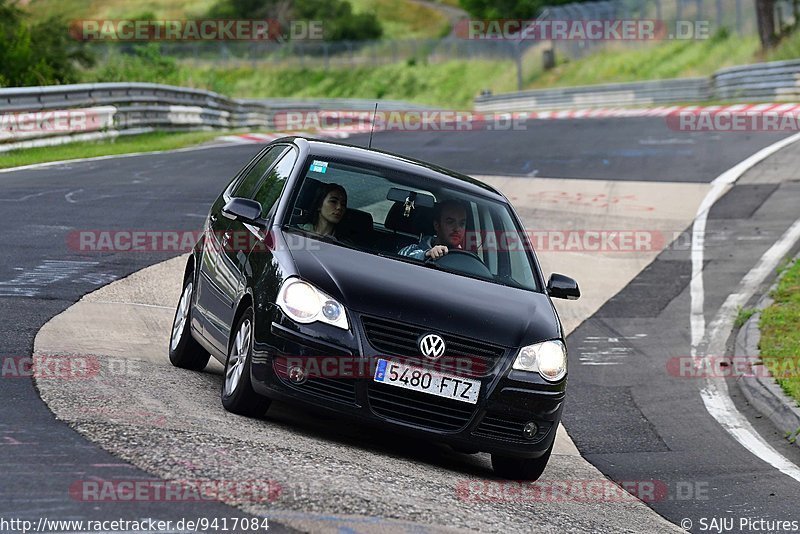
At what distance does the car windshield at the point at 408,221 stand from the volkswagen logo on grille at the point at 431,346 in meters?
0.92

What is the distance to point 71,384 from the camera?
25.5 feet

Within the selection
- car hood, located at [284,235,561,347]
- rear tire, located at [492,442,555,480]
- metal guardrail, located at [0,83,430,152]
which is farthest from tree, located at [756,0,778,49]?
rear tire, located at [492,442,555,480]

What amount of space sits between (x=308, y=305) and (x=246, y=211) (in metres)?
1.19

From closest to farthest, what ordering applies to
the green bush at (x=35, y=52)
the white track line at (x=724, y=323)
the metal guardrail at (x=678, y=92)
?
the white track line at (x=724, y=323) → the green bush at (x=35, y=52) → the metal guardrail at (x=678, y=92)

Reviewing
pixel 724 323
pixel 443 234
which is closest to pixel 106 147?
pixel 724 323

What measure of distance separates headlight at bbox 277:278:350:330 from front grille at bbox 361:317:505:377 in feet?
0.47

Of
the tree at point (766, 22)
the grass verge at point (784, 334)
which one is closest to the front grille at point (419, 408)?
the grass verge at point (784, 334)

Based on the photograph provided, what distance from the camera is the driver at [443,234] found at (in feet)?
27.2

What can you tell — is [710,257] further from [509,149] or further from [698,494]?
[509,149]

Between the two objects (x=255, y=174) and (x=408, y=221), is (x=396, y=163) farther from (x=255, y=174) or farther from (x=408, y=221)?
(x=255, y=174)

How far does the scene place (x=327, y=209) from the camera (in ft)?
27.2

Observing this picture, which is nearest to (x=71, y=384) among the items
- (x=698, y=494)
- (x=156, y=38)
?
(x=698, y=494)

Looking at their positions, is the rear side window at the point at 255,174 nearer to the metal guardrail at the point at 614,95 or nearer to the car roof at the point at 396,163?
the car roof at the point at 396,163

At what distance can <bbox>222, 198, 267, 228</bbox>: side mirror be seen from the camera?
8234 mm
